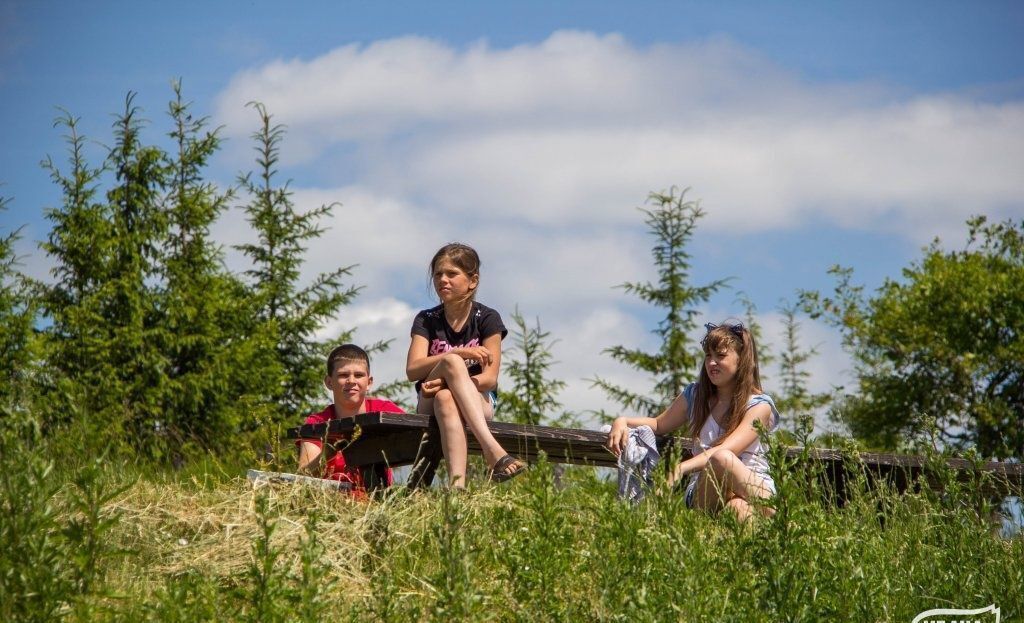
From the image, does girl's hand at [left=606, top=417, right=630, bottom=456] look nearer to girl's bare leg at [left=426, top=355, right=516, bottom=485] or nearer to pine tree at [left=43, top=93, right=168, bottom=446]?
girl's bare leg at [left=426, top=355, right=516, bottom=485]

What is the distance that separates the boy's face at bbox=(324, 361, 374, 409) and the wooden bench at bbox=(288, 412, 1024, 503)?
27 centimetres

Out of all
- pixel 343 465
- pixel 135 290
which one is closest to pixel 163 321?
pixel 135 290

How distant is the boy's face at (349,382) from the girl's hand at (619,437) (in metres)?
1.64

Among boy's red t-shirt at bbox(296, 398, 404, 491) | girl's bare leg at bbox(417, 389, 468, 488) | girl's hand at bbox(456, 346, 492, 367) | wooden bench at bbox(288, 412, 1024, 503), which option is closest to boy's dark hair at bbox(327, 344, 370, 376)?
boy's red t-shirt at bbox(296, 398, 404, 491)

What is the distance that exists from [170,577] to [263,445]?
7741 mm

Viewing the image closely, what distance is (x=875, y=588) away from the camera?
3889 mm

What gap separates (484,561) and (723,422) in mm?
2153

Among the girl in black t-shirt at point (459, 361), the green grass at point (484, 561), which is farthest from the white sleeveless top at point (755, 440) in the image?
the girl in black t-shirt at point (459, 361)

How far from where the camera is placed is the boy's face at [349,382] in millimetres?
6789

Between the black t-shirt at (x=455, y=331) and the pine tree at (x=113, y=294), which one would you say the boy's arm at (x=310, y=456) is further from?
the pine tree at (x=113, y=294)

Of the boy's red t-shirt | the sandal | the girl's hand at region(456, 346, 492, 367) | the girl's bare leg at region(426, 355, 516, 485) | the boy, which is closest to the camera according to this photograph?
the sandal

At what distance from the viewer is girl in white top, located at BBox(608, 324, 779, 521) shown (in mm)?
5777

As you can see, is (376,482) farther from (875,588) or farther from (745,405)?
(875,588)

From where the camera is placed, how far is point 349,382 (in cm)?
679
